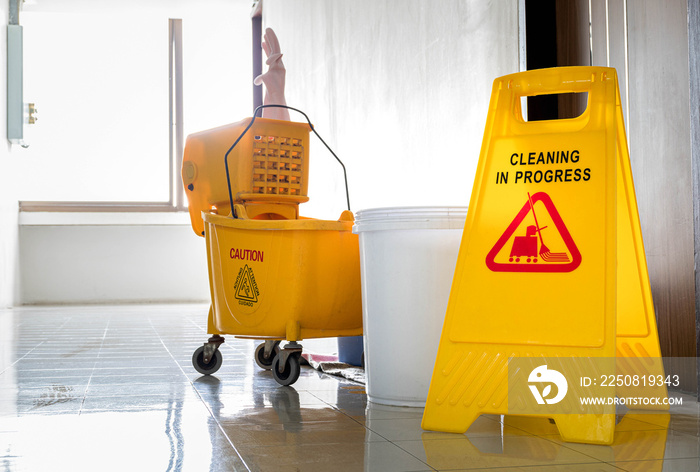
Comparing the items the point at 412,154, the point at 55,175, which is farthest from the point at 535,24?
the point at 55,175

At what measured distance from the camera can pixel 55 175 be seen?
343 inches

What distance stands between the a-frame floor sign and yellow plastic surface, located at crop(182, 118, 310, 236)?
106 cm

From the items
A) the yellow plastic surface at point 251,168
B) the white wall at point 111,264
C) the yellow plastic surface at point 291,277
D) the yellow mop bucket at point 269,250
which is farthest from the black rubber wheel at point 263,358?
the white wall at point 111,264

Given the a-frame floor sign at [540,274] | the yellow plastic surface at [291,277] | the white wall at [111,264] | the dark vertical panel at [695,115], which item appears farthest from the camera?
the white wall at [111,264]

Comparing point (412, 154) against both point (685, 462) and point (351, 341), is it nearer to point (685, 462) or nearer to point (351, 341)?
point (351, 341)

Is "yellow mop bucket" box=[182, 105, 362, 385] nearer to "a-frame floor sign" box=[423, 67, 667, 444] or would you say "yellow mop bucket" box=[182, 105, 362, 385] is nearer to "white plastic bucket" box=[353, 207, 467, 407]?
"white plastic bucket" box=[353, 207, 467, 407]

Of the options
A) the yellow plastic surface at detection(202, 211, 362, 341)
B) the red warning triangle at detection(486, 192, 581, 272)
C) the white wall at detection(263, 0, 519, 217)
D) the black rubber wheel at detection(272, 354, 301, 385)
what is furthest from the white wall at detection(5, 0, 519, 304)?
the red warning triangle at detection(486, 192, 581, 272)

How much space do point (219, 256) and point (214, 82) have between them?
7.00m

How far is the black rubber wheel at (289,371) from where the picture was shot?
2338 mm

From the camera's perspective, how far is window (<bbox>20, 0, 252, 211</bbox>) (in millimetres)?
8695

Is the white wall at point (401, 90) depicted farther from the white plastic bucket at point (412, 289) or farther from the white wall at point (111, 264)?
the white wall at point (111, 264)

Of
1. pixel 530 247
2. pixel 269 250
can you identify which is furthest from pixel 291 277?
pixel 530 247

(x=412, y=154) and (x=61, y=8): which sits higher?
(x=61, y=8)

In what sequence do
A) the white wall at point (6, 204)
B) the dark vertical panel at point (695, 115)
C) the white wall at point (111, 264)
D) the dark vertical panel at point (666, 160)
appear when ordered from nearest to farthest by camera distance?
the dark vertical panel at point (695, 115), the dark vertical panel at point (666, 160), the white wall at point (6, 204), the white wall at point (111, 264)
